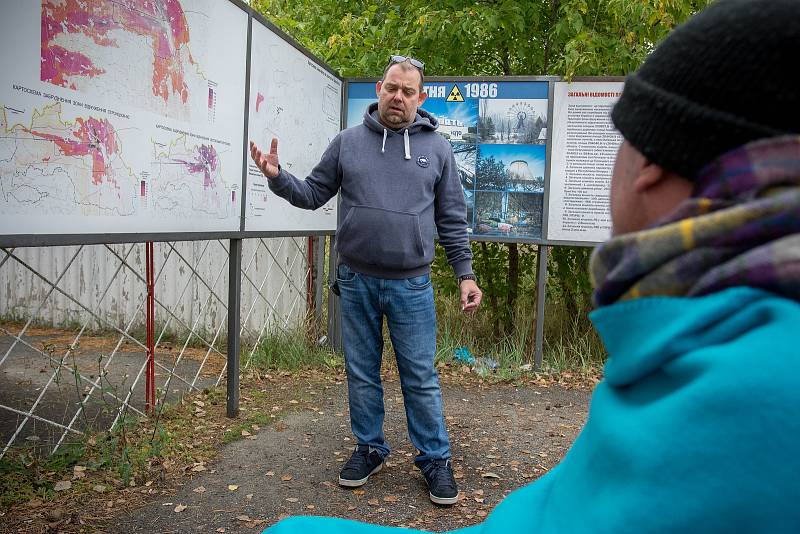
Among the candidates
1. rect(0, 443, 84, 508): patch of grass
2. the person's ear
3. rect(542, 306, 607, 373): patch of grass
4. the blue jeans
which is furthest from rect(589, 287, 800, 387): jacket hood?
rect(542, 306, 607, 373): patch of grass

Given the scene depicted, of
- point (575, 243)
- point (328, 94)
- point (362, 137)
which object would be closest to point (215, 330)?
point (328, 94)

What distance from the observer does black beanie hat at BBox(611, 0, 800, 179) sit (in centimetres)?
78

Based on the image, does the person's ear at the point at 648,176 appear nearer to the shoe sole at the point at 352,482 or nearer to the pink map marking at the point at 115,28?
the pink map marking at the point at 115,28

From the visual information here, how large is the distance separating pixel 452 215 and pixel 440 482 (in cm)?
136

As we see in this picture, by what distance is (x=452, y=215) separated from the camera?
3719 mm

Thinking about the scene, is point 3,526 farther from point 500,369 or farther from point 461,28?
point 461,28

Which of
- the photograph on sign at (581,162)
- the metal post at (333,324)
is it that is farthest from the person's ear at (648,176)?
the metal post at (333,324)

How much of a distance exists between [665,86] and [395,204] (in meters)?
2.65

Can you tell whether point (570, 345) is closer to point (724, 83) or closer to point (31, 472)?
point (31, 472)

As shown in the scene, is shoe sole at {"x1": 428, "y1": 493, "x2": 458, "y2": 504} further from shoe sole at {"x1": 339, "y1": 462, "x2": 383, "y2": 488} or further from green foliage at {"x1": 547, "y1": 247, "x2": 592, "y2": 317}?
green foliage at {"x1": 547, "y1": 247, "x2": 592, "y2": 317}

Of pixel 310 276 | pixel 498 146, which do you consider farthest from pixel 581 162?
pixel 310 276

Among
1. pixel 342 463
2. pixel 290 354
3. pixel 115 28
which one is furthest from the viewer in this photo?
pixel 290 354

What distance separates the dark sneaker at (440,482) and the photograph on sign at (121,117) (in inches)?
73.3

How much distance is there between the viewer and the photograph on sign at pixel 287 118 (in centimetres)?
472
